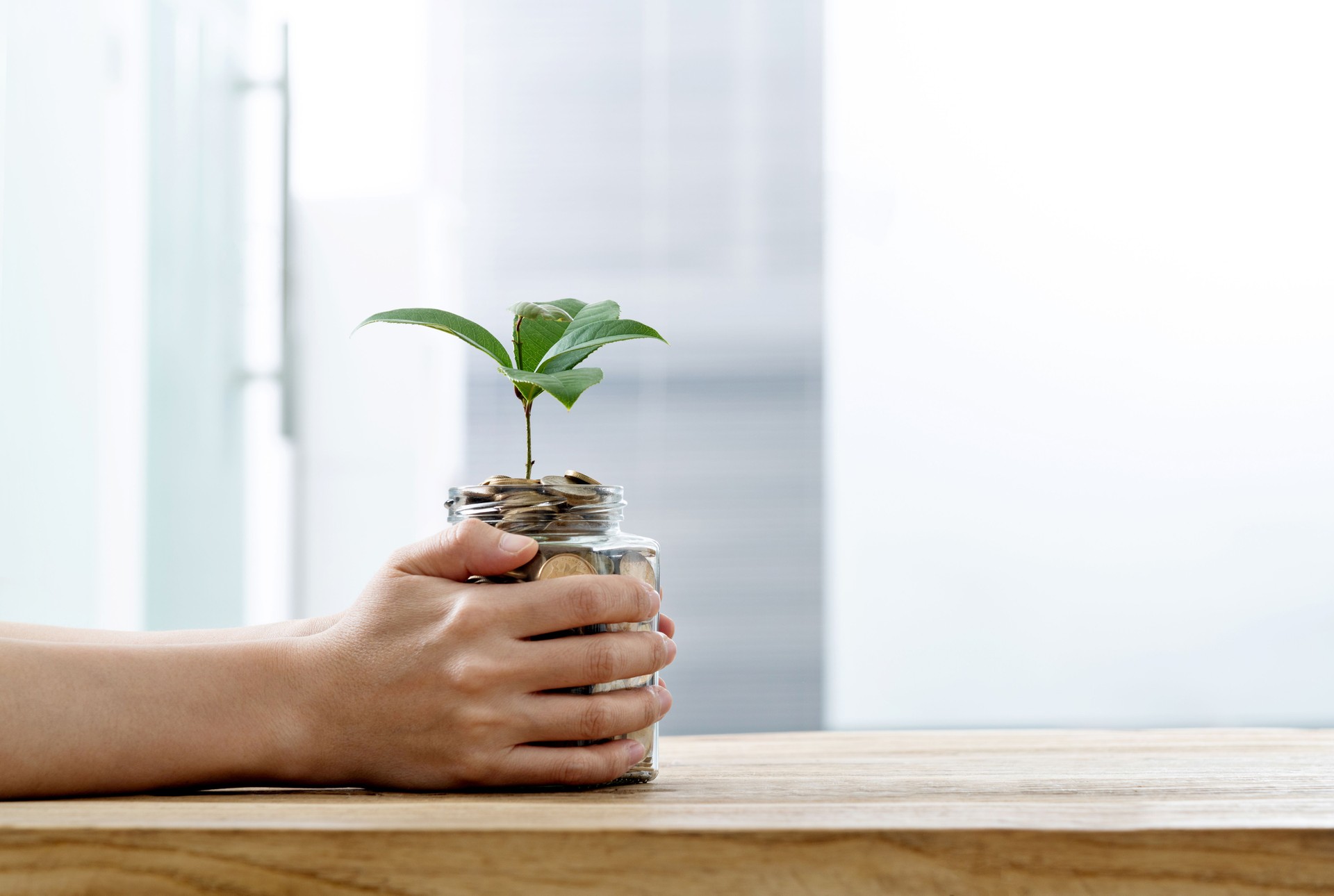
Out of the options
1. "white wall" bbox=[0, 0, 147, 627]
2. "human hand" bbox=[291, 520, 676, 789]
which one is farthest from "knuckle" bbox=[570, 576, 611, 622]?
"white wall" bbox=[0, 0, 147, 627]

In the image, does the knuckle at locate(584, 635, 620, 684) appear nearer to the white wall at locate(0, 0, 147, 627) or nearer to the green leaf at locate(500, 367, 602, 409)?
the green leaf at locate(500, 367, 602, 409)

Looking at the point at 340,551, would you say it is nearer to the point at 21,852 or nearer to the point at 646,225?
the point at 646,225

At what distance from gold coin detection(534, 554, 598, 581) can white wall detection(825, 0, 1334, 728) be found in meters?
1.91

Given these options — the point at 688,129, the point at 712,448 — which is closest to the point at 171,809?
the point at 712,448

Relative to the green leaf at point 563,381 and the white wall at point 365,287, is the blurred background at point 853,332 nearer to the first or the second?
the white wall at point 365,287

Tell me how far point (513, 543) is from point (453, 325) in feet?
0.36

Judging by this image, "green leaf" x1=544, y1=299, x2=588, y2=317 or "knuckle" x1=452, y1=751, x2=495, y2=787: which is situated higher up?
"green leaf" x1=544, y1=299, x2=588, y2=317

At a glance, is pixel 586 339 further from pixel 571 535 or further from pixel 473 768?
pixel 473 768

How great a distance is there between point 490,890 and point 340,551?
87.1 inches

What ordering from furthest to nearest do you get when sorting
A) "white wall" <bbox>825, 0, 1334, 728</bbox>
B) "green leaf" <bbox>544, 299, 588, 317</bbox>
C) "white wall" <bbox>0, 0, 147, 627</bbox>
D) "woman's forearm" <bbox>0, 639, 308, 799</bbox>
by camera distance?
"white wall" <bbox>825, 0, 1334, 728</bbox>, "white wall" <bbox>0, 0, 147, 627</bbox>, "green leaf" <bbox>544, 299, 588, 317</bbox>, "woman's forearm" <bbox>0, 639, 308, 799</bbox>

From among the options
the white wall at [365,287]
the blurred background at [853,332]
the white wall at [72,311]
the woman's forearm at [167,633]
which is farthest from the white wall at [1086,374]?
the woman's forearm at [167,633]

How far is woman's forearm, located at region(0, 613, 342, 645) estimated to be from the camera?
59 cm

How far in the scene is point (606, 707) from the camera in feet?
1.47

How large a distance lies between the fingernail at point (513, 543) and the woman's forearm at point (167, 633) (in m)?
0.17
